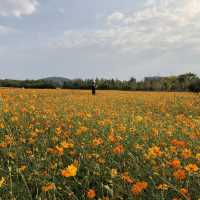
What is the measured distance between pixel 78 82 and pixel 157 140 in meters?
49.6

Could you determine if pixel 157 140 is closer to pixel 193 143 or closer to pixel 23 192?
pixel 193 143

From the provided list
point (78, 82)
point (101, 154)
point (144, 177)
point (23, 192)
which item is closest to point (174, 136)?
point (101, 154)

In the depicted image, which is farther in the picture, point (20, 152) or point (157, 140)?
point (157, 140)

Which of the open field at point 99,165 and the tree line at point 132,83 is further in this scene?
the tree line at point 132,83

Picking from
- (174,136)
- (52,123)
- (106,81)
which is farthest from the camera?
(106,81)

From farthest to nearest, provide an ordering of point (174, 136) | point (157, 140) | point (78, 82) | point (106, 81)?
point (106, 81)
point (78, 82)
point (174, 136)
point (157, 140)

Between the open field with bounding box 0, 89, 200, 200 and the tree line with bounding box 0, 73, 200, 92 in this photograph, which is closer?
the open field with bounding box 0, 89, 200, 200

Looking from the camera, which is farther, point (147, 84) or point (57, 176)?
point (147, 84)

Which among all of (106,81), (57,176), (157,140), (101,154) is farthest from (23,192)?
(106,81)

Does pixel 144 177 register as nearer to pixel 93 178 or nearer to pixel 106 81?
pixel 93 178

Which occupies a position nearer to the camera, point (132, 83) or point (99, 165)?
point (99, 165)

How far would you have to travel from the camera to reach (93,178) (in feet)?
12.9

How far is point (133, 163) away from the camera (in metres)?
4.07

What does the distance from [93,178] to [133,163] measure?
19.4 inches
